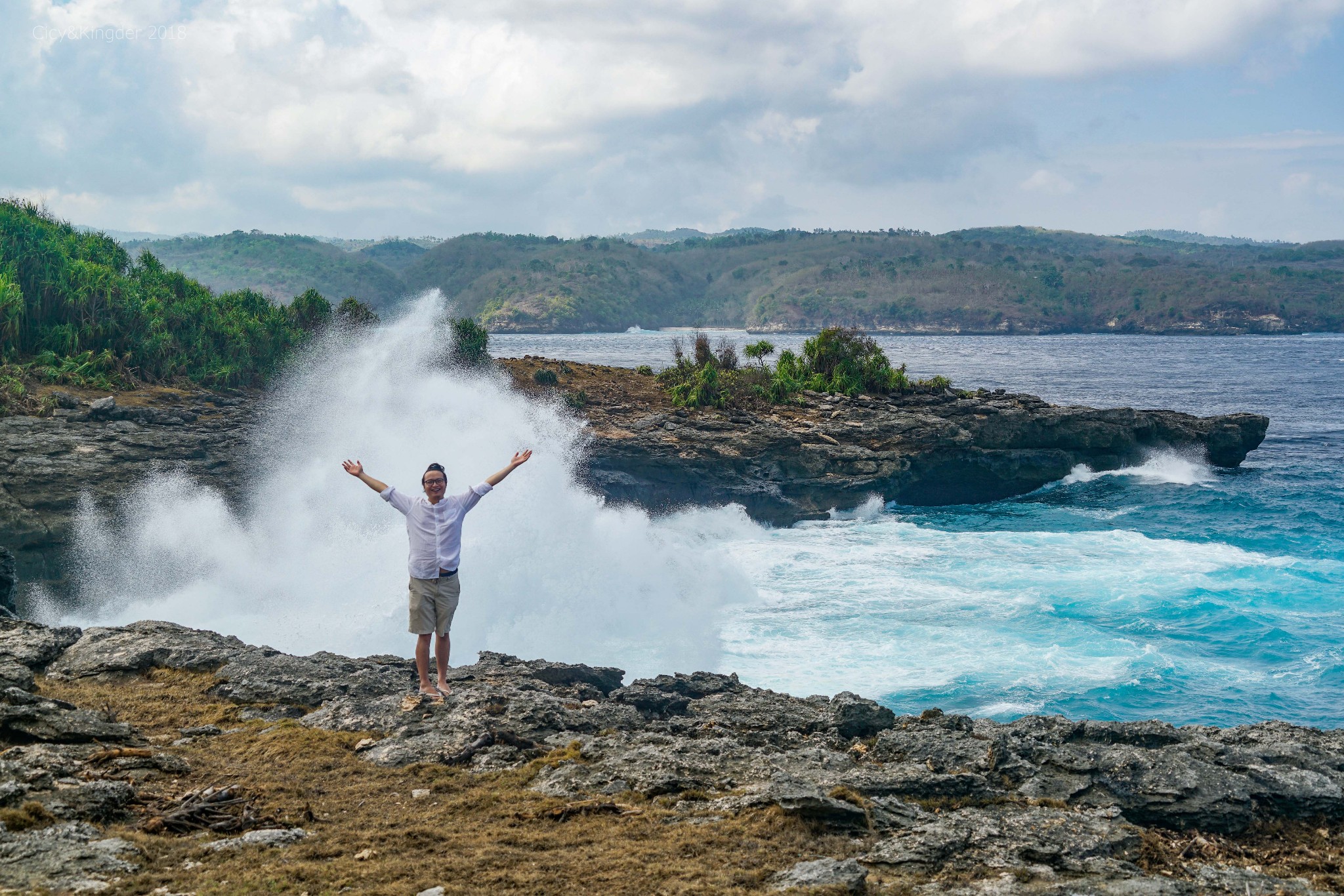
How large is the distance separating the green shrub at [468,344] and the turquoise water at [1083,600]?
8.78 meters

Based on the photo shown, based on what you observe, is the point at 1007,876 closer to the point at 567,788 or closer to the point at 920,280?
the point at 567,788

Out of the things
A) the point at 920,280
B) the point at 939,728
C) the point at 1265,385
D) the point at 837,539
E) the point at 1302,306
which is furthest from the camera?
the point at 920,280

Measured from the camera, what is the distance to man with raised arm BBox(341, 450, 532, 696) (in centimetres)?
776

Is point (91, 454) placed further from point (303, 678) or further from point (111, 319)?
point (303, 678)

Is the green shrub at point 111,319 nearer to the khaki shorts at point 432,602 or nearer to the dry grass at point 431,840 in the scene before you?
the khaki shorts at point 432,602

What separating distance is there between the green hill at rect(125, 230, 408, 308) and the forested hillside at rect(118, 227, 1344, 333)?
0.36m

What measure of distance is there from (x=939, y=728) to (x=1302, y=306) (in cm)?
14839

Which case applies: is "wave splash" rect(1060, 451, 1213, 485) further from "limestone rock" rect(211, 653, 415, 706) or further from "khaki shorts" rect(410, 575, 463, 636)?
"khaki shorts" rect(410, 575, 463, 636)

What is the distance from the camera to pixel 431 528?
7766 millimetres

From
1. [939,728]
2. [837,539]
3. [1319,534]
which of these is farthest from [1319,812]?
[1319,534]

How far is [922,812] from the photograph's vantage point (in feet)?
20.4

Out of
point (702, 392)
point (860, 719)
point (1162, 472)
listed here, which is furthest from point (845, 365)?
point (860, 719)

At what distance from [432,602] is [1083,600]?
14.5 m

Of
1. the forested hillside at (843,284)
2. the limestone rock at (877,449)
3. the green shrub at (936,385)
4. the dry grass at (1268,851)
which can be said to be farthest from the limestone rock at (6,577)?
the forested hillside at (843,284)
